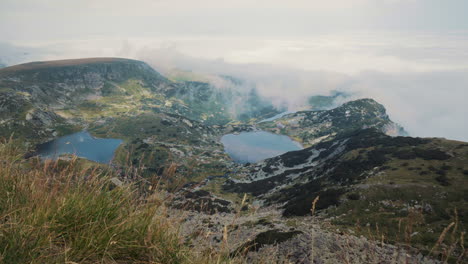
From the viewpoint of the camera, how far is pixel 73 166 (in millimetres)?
5086

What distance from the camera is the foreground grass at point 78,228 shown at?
312 centimetres

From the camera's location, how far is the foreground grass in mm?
3117

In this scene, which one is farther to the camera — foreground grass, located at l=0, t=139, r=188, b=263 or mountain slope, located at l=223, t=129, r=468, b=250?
mountain slope, located at l=223, t=129, r=468, b=250

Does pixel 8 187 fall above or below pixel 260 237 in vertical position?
above

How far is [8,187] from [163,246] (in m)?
3.04

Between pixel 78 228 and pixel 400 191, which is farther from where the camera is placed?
pixel 400 191

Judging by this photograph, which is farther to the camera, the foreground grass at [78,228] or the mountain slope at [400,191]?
the mountain slope at [400,191]

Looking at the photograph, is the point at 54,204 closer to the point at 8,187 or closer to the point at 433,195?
the point at 8,187

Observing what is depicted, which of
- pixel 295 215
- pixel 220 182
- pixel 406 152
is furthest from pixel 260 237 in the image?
pixel 220 182

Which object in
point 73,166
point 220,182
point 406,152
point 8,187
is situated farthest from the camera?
point 220,182

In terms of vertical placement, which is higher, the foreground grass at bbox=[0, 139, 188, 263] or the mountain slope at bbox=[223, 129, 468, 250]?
the foreground grass at bbox=[0, 139, 188, 263]

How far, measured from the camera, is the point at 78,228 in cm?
364

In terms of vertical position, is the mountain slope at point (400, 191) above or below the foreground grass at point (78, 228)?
below

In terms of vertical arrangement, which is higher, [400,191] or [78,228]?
[78,228]
